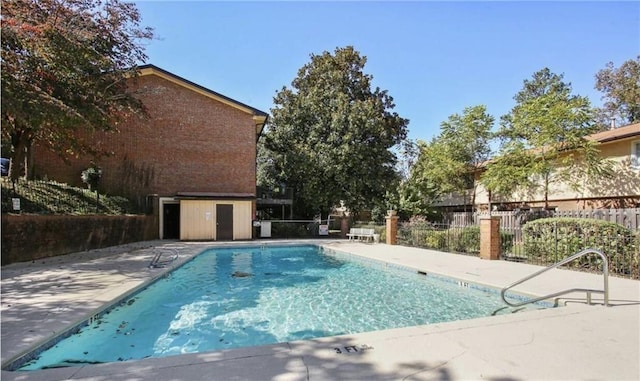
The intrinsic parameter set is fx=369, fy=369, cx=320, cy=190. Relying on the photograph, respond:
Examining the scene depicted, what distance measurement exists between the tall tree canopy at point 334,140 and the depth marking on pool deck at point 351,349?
2001cm

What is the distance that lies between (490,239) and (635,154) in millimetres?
11675

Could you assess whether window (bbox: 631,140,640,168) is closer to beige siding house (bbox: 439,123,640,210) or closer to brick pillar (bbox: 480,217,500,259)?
beige siding house (bbox: 439,123,640,210)

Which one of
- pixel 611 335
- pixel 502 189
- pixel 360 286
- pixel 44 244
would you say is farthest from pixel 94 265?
pixel 502 189

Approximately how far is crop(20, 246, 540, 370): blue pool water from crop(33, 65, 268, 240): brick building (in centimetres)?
935

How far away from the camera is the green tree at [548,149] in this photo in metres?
18.4

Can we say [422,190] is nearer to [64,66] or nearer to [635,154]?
[635,154]

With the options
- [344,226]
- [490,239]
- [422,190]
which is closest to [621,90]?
[422,190]

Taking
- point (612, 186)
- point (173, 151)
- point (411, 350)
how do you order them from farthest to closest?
point (173, 151) < point (612, 186) < point (411, 350)

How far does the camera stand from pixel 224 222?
70.2 ft

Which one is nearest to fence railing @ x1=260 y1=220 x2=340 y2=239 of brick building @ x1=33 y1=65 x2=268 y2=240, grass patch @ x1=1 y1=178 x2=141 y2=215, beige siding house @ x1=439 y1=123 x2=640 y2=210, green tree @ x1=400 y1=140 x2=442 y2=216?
brick building @ x1=33 y1=65 x2=268 y2=240

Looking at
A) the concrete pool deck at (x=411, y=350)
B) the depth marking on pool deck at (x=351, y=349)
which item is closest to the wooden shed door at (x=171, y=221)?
the concrete pool deck at (x=411, y=350)

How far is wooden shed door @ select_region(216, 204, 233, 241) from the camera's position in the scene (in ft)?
69.7

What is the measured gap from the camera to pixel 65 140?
45.8 ft

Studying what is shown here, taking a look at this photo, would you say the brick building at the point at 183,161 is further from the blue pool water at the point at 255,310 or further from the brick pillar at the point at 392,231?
the blue pool water at the point at 255,310
